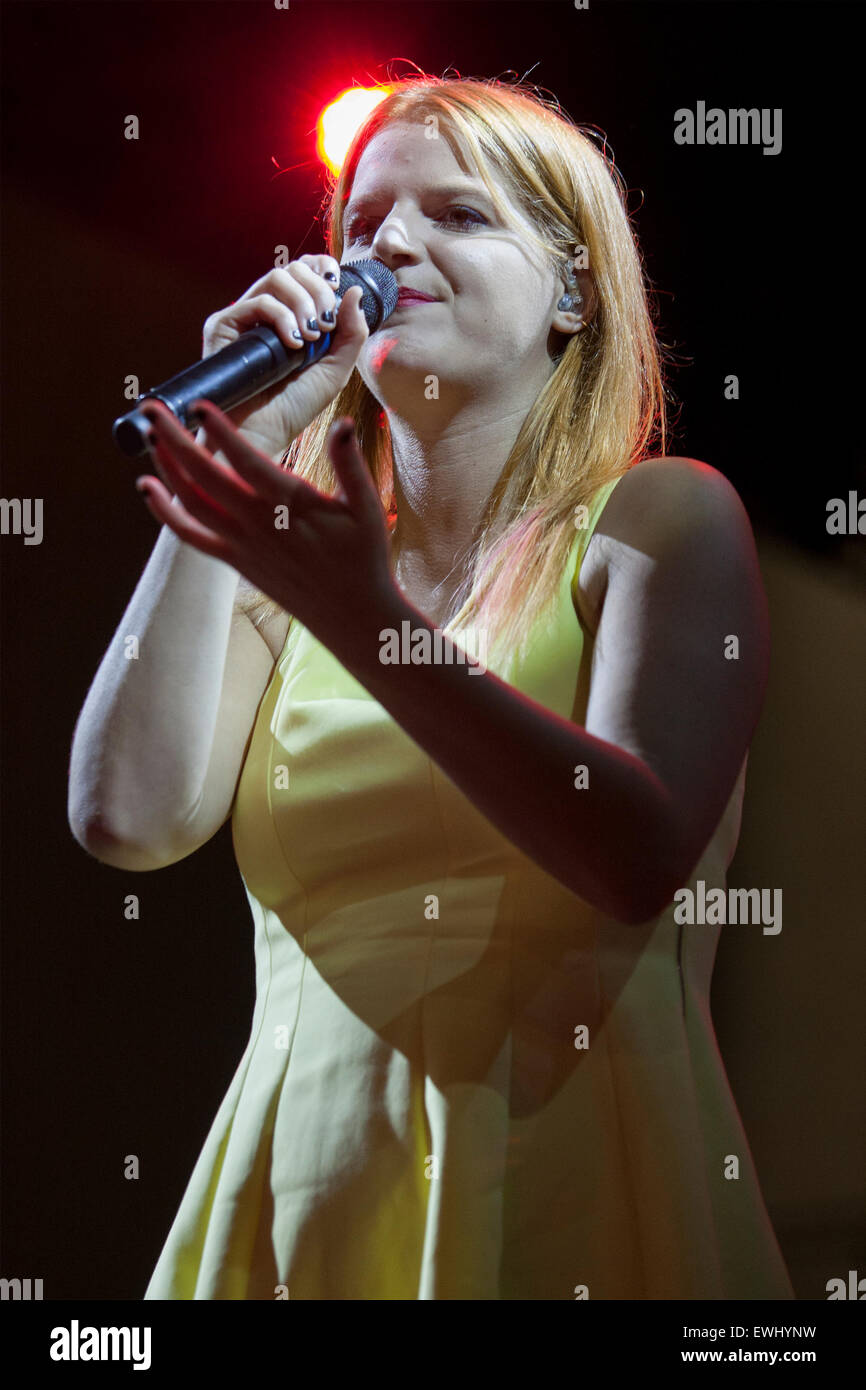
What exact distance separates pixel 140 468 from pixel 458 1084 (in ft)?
4.00

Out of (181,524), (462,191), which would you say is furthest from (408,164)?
(181,524)

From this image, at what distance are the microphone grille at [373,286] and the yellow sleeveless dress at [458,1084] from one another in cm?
29

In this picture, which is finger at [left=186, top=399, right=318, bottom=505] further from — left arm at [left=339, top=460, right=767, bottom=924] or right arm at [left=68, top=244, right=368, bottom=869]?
right arm at [left=68, top=244, right=368, bottom=869]

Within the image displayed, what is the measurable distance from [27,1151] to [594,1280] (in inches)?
42.7

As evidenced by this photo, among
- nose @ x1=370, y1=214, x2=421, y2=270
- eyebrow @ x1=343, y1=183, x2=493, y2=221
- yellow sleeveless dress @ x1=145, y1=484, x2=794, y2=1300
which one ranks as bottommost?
yellow sleeveless dress @ x1=145, y1=484, x2=794, y2=1300

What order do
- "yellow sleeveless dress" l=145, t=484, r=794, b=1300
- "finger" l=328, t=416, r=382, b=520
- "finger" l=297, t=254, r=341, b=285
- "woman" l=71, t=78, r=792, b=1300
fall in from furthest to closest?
1. "finger" l=297, t=254, r=341, b=285
2. "yellow sleeveless dress" l=145, t=484, r=794, b=1300
3. "woman" l=71, t=78, r=792, b=1300
4. "finger" l=328, t=416, r=382, b=520

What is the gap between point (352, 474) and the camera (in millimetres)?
811

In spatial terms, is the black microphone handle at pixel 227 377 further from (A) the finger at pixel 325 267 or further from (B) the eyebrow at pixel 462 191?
(B) the eyebrow at pixel 462 191

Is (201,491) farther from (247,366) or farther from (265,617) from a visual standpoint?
(265,617)

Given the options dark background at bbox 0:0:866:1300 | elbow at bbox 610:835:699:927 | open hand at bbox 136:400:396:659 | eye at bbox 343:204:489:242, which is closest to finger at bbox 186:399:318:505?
open hand at bbox 136:400:396:659

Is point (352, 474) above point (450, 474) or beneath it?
beneath

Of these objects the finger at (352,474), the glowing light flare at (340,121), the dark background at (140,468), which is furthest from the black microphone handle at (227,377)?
the dark background at (140,468)

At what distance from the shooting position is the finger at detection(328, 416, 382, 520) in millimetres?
792

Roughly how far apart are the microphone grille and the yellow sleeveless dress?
0.29 m
